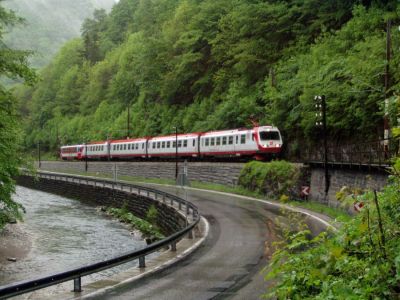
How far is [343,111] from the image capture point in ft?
112

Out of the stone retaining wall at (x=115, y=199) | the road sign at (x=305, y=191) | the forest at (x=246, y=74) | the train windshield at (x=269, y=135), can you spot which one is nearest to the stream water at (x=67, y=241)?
the stone retaining wall at (x=115, y=199)

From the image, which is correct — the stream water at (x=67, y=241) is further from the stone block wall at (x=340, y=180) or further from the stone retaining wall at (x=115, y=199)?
the stone block wall at (x=340, y=180)

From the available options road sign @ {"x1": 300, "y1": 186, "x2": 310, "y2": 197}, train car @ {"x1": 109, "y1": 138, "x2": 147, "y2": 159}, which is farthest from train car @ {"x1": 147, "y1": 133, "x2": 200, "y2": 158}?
road sign @ {"x1": 300, "y1": 186, "x2": 310, "y2": 197}

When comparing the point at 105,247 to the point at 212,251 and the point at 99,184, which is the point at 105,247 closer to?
the point at 212,251

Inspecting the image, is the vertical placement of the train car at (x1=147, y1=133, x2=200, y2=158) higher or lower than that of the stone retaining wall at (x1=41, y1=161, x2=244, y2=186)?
higher

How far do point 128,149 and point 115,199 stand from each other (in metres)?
20.5

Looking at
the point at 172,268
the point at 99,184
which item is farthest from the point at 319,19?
the point at 172,268

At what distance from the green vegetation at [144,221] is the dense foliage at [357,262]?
22142 mm

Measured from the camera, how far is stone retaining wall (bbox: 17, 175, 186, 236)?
97.2 feet

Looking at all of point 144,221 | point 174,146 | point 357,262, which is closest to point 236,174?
point 144,221

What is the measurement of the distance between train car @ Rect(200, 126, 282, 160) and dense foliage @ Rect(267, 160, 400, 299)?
3442cm

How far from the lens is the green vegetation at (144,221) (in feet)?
100

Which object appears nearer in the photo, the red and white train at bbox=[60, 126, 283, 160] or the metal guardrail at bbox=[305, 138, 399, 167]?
the metal guardrail at bbox=[305, 138, 399, 167]

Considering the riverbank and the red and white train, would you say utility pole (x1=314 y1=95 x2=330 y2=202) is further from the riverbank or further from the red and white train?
the riverbank
